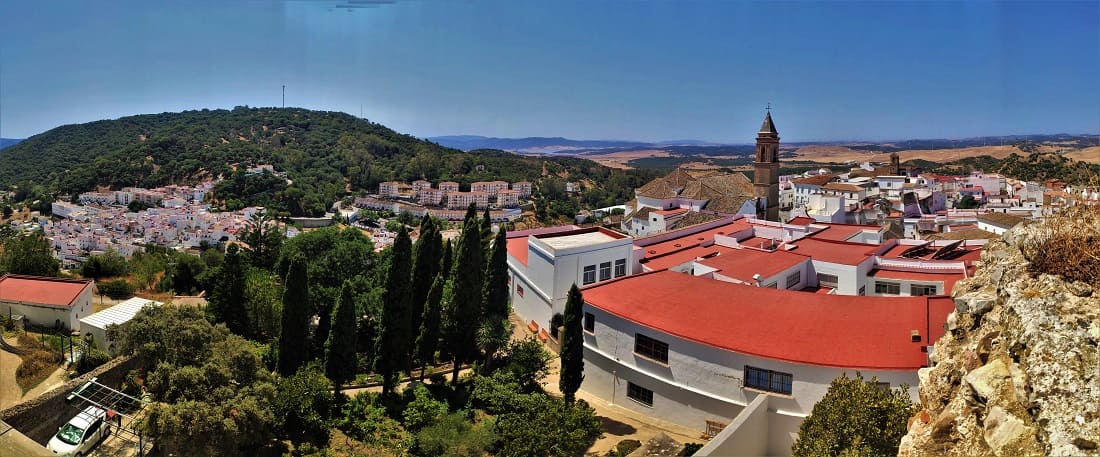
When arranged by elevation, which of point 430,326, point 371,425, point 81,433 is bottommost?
point 371,425

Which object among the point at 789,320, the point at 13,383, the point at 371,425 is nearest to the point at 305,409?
the point at 371,425

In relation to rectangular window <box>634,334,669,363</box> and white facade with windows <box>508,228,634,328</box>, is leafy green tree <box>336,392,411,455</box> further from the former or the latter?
white facade with windows <box>508,228,634,328</box>

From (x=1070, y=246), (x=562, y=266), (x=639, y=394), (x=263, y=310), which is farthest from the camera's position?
(x=263, y=310)

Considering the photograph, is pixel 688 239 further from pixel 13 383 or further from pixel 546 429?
pixel 13 383

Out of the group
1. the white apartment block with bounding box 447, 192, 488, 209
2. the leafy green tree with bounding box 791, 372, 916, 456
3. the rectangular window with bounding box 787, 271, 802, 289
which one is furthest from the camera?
the white apartment block with bounding box 447, 192, 488, 209

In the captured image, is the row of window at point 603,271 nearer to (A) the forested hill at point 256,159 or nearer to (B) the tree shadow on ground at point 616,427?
(B) the tree shadow on ground at point 616,427

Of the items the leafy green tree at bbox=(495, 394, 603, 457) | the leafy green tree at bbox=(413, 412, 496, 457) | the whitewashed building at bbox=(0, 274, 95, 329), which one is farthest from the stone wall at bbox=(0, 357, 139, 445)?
the leafy green tree at bbox=(495, 394, 603, 457)

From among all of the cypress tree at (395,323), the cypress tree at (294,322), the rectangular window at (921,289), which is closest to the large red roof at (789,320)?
the cypress tree at (395,323)
